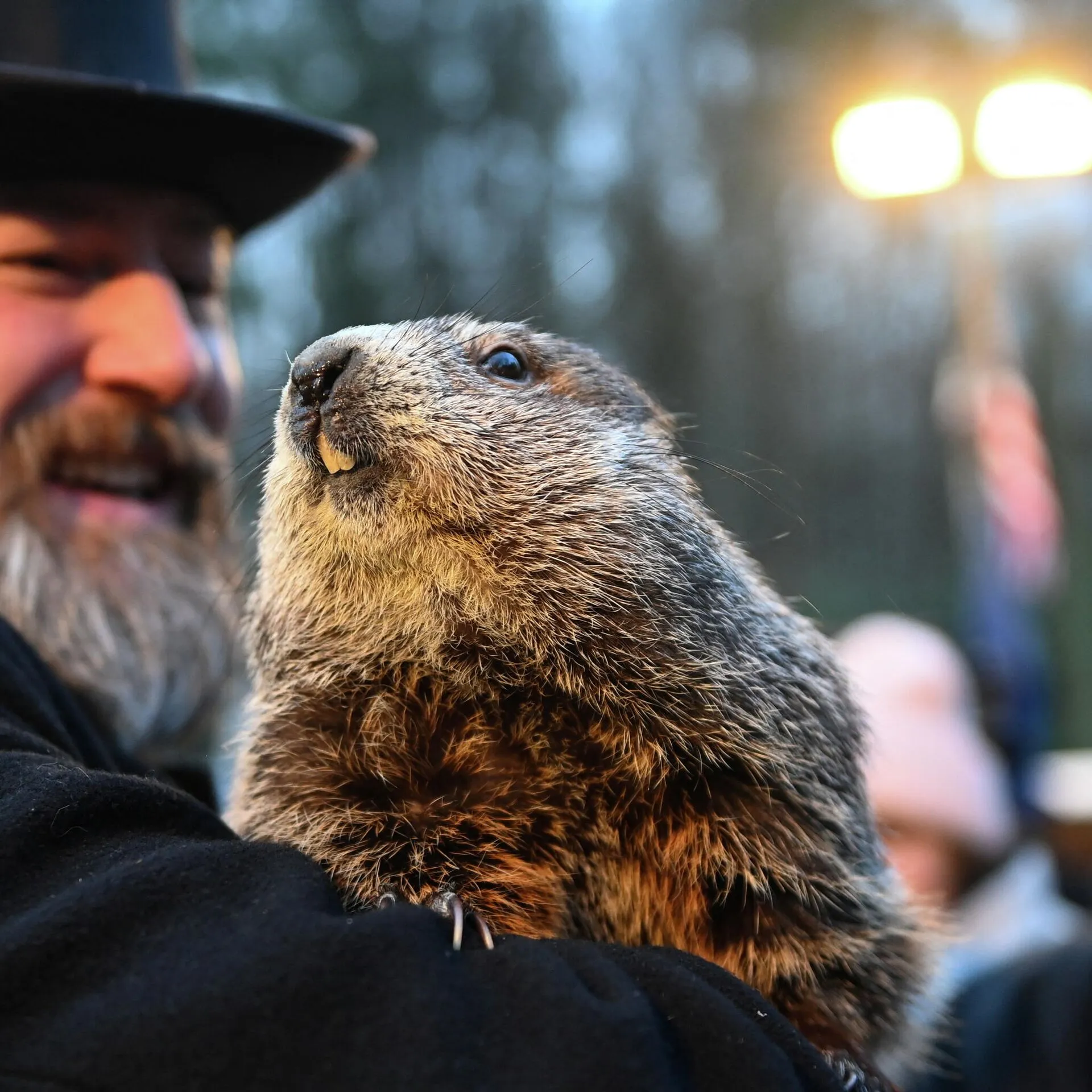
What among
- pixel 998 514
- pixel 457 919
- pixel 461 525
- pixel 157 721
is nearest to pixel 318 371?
pixel 461 525

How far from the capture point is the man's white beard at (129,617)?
2.17 m

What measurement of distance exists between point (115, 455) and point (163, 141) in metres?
0.65

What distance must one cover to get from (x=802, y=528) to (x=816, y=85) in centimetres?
1054

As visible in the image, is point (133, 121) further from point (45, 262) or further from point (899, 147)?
point (899, 147)

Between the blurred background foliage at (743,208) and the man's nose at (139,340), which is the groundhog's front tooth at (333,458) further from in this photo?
the blurred background foliage at (743,208)

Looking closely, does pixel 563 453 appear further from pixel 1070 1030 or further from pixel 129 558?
pixel 1070 1030

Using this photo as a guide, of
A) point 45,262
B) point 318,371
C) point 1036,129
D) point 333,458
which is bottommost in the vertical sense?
point 333,458

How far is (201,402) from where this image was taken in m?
2.55

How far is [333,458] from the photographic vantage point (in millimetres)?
1632

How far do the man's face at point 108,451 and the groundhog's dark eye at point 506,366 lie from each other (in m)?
0.78

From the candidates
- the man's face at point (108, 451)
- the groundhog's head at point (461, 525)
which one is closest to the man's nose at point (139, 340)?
the man's face at point (108, 451)

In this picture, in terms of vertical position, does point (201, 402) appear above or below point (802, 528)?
above

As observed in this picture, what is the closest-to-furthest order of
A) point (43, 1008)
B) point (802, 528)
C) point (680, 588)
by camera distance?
1. point (43, 1008)
2. point (680, 588)
3. point (802, 528)

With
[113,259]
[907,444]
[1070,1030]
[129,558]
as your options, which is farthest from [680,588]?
[907,444]
